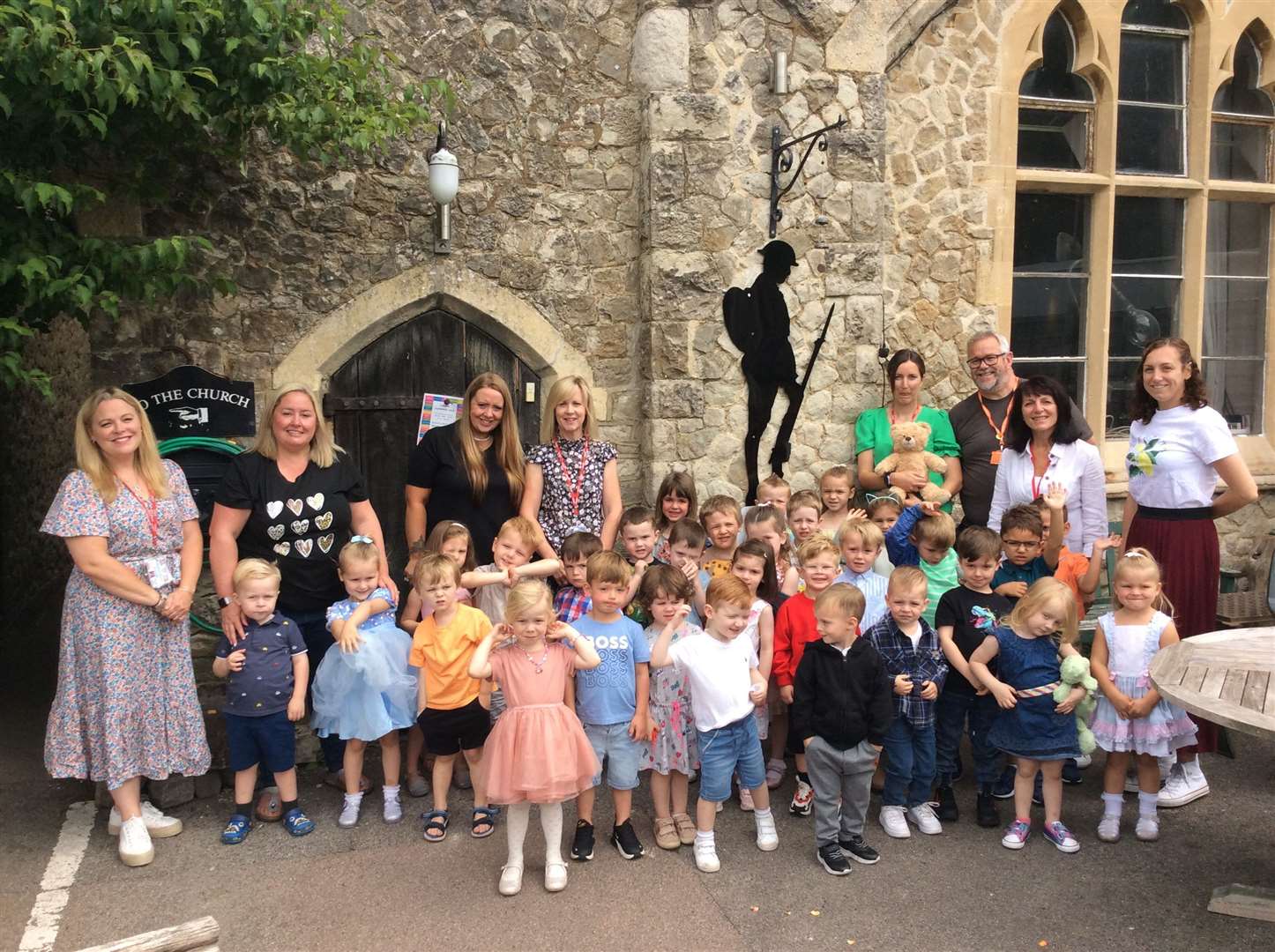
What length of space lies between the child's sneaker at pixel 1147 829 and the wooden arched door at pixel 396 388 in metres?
3.99

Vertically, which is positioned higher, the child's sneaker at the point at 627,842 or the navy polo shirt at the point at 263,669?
the navy polo shirt at the point at 263,669

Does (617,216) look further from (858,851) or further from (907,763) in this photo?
(858,851)

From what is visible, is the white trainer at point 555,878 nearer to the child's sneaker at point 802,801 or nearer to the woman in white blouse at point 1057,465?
the child's sneaker at point 802,801

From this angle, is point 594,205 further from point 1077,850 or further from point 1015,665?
point 1077,850

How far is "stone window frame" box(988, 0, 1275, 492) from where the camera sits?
668cm

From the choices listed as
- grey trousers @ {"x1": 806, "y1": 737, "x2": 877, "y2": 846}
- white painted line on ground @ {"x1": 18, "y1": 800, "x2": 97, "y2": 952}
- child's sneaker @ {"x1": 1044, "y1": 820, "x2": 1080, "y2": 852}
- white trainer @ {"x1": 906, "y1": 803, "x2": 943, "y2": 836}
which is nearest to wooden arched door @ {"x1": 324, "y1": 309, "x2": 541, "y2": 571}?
white painted line on ground @ {"x1": 18, "y1": 800, "x2": 97, "y2": 952}

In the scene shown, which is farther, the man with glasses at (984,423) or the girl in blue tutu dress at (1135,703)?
the man with glasses at (984,423)

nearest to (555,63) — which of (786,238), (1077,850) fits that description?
(786,238)

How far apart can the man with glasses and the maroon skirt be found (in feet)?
2.54

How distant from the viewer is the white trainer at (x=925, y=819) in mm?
4145

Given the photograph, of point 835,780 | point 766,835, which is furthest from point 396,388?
point 835,780

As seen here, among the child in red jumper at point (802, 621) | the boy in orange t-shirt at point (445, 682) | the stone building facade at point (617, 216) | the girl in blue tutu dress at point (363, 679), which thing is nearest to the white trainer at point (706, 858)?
the child in red jumper at point (802, 621)

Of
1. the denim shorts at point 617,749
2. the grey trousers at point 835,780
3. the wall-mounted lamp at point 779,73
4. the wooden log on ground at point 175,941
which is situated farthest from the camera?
the wall-mounted lamp at point 779,73

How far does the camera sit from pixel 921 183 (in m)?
6.60
